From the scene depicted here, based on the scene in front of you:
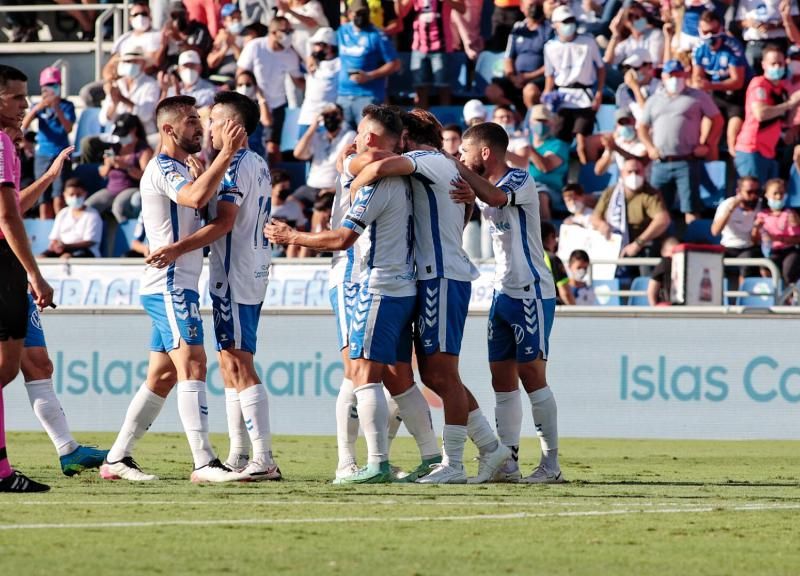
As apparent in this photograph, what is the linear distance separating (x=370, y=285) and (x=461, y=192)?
0.80 metres

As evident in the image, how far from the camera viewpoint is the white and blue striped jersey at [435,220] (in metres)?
9.27

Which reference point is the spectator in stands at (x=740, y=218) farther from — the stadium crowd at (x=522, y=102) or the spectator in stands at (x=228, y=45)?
the spectator in stands at (x=228, y=45)

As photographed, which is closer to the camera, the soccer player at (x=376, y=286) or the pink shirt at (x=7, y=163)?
the pink shirt at (x=7, y=163)

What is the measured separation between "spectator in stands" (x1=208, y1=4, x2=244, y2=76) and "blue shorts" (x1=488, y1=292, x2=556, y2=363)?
41.8 feet

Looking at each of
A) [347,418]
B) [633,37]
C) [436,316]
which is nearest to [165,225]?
[347,418]

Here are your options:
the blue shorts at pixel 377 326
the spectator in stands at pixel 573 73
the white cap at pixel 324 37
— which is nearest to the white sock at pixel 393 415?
the blue shorts at pixel 377 326

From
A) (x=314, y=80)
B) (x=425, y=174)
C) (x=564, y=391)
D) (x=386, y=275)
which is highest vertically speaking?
(x=314, y=80)

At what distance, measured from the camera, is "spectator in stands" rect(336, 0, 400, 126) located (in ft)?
65.5

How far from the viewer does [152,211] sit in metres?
9.56

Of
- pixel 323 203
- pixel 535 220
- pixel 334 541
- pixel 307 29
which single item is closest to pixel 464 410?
pixel 535 220

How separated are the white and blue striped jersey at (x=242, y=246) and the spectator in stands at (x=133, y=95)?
40.1 feet

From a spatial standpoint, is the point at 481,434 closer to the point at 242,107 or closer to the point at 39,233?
the point at 242,107

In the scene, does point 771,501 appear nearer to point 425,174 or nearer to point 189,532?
point 425,174

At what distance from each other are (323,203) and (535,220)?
790cm
